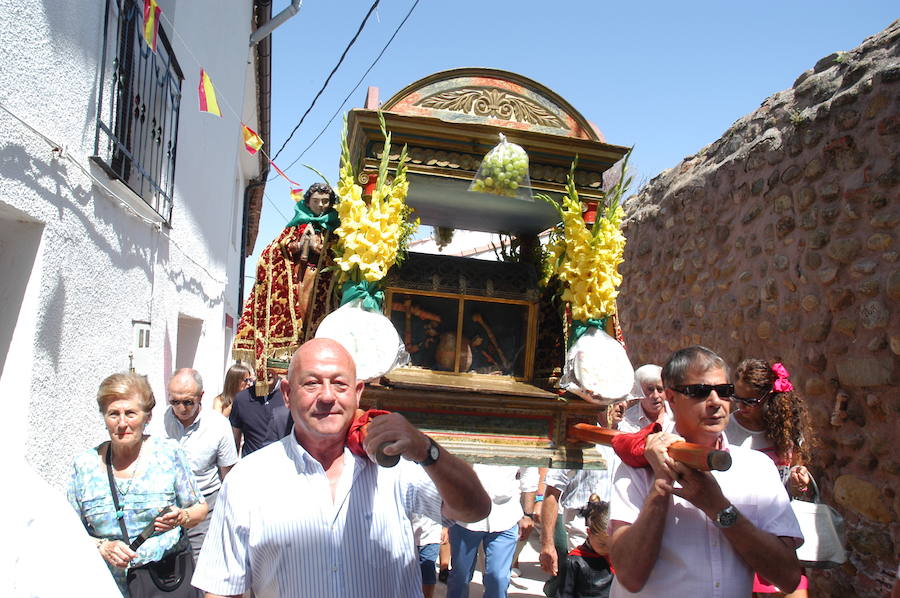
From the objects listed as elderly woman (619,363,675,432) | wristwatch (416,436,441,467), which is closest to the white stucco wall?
wristwatch (416,436,441,467)

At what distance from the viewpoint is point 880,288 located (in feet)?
12.3

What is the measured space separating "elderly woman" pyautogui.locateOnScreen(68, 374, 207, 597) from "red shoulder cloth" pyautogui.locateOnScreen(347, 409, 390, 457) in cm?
138

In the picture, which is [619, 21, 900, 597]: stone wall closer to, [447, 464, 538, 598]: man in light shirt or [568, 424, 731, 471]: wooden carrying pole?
[447, 464, 538, 598]: man in light shirt

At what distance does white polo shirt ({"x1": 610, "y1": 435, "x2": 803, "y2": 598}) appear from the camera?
1976mm

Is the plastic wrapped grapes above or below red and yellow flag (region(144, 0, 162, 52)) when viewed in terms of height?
below

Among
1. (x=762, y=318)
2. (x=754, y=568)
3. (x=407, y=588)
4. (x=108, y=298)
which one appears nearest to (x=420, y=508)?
(x=407, y=588)

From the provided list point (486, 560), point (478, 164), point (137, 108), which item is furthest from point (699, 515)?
point (137, 108)

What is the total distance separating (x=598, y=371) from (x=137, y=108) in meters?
3.38

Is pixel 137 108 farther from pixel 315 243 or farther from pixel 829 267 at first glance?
pixel 829 267

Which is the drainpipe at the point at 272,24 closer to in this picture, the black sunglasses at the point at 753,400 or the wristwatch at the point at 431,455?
the black sunglasses at the point at 753,400

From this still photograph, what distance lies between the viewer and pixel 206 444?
3.88 m

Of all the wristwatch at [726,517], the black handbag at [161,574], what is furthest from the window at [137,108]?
the wristwatch at [726,517]

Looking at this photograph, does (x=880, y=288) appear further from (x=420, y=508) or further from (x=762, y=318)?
(x=420, y=508)

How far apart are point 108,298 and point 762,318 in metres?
4.26
